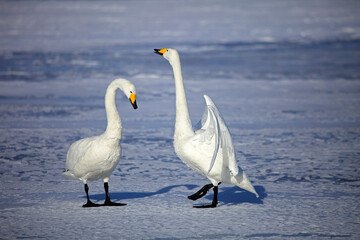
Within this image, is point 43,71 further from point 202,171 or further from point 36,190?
point 202,171

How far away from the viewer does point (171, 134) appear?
7543mm

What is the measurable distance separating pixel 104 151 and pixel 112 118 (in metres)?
0.32

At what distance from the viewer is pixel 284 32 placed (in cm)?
2486

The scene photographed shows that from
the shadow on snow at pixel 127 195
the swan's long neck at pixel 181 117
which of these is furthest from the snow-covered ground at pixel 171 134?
the swan's long neck at pixel 181 117

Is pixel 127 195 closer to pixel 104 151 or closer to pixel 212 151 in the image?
pixel 104 151

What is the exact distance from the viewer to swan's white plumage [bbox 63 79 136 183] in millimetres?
4316

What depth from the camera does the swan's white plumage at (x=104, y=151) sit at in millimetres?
4316

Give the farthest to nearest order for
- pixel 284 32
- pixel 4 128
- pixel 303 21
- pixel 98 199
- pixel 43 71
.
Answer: pixel 303 21
pixel 284 32
pixel 43 71
pixel 4 128
pixel 98 199

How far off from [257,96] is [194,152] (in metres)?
6.30

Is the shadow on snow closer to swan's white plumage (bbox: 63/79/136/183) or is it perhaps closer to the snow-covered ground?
the snow-covered ground

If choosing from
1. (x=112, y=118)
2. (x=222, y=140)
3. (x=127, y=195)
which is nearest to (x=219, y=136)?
(x=222, y=140)

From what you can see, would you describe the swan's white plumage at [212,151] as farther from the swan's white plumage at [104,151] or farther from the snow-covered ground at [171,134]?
the swan's white plumage at [104,151]

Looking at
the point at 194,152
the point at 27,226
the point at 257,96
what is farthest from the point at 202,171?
the point at 257,96

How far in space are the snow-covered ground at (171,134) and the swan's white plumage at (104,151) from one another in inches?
13.7
